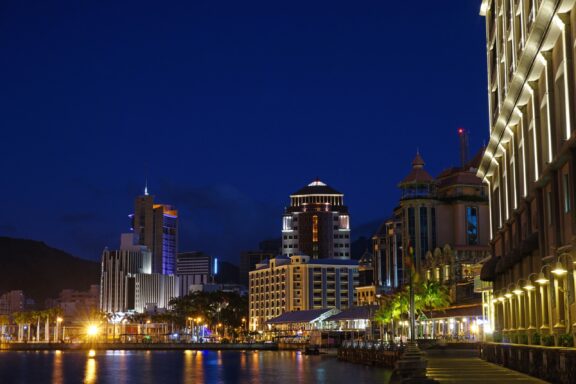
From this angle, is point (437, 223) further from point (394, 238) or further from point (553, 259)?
point (553, 259)

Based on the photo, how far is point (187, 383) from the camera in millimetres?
84188

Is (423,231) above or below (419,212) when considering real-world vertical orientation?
below

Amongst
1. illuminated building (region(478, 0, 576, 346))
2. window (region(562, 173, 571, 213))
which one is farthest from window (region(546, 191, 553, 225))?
window (region(562, 173, 571, 213))

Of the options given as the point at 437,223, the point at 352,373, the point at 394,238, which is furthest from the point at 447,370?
the point at 394,238

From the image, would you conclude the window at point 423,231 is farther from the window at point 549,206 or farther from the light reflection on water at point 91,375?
the window at point 549,206

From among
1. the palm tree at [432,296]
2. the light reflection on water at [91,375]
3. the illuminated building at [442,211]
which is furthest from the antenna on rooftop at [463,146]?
the light reflection on water at [91,375]

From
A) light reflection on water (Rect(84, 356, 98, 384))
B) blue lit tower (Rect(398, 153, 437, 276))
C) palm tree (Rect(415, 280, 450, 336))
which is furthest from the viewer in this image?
blue lit tower (Rect(398, 153, 437, 276))

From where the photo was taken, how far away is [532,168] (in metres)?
45.6

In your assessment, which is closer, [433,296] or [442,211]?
[433,296]

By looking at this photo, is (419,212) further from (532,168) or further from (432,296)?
(532,168)

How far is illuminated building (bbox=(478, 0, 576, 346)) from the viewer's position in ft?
113

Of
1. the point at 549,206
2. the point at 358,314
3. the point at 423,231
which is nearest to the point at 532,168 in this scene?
the point at 549,206

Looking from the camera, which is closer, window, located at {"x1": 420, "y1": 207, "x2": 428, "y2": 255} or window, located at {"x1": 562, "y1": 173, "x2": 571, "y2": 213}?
window, located at {"x1": 562, "y1": 173, "x2": 571, "y2": 213}

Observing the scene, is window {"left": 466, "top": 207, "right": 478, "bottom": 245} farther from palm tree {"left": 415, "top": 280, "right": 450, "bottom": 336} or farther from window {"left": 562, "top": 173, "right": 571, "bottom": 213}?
window {"left": 562, "top": 173, "right": 571, "bottom": 213}
